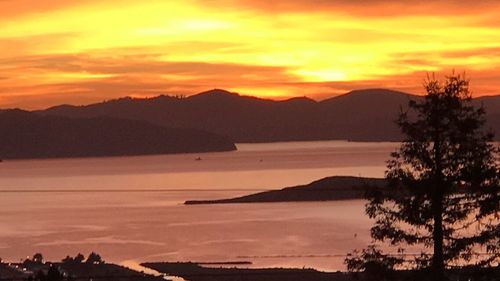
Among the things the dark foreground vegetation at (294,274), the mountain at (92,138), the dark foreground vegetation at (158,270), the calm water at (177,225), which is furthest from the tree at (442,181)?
the mountain at (92,138)

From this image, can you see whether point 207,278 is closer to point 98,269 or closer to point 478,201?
point 98,269

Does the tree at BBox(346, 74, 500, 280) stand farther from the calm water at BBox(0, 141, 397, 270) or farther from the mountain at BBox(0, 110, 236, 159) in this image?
the mountain at BBox(0, 110, 236, 159)

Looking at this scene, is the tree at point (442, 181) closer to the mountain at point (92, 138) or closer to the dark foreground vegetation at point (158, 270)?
the dark foreground vegetation at point (158, 270)

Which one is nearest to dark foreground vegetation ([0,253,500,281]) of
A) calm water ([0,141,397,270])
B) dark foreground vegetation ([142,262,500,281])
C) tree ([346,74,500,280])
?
dark foreground vegetation ([142,262,500,281])

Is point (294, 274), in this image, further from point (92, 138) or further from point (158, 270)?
point (92, 138)

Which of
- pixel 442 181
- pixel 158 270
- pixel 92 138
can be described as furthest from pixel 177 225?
pixel 92 138

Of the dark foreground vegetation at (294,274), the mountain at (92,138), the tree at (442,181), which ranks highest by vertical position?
the mountain at (92,138)
